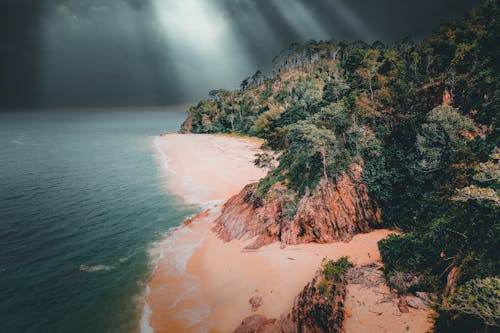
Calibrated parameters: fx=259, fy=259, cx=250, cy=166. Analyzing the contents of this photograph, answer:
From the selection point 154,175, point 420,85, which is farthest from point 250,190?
point 154,175

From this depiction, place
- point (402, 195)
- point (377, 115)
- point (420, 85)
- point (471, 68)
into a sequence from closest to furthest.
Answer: point (402, 195)
point (377, 115)
point (471, 68)
point (420, 85)

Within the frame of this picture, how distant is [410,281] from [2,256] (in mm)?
32795

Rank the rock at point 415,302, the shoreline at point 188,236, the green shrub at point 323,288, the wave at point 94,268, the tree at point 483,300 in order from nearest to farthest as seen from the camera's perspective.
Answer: the tree at point 483,300 < the rock at point 415,302 < the green shrub at point 323,288 < the shoreline at point 188,236 < the wave at point 94,268

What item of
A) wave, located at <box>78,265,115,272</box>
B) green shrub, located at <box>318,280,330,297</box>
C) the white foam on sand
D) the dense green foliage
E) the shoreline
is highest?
the dense green foliage

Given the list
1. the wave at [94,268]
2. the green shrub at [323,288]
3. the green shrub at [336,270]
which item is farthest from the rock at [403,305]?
the wave at [94,268]

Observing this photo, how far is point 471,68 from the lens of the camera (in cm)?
2566

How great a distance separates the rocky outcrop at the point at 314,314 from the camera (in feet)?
39.2

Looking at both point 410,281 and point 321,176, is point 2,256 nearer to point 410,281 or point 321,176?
point 321,176

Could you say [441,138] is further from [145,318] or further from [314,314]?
[145,318]

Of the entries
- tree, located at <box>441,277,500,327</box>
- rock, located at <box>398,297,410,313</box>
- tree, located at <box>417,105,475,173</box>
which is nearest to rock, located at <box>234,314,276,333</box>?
rock, located at <box>398,297,410,313</box>

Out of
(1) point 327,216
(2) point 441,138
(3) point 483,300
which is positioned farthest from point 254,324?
(2) point 441,138

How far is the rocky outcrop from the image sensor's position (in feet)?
39.2

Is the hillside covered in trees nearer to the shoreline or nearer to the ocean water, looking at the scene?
the shoreline

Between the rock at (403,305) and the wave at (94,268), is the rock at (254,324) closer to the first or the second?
the rock at (403,305)
